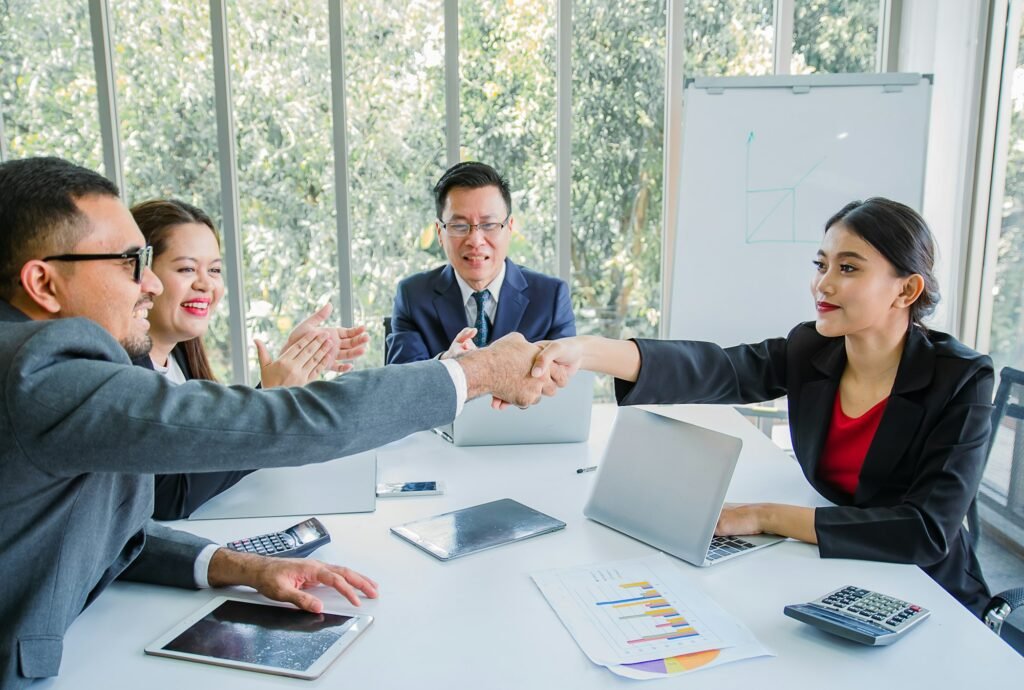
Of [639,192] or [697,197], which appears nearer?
[697,197]

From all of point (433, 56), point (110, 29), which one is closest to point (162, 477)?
point (433, 56)

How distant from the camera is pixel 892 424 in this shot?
1.59 metres

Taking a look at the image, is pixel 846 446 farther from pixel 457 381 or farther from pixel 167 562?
pixel 167 562

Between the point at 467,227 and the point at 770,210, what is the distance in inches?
48.1

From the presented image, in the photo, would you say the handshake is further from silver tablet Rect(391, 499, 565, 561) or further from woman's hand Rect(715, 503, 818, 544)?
woman's hand Rect(715, 503, 818, 544)

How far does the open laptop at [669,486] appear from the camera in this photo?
4.37ft

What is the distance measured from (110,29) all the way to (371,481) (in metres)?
3.18

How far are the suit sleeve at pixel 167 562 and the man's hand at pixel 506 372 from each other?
1.77ft

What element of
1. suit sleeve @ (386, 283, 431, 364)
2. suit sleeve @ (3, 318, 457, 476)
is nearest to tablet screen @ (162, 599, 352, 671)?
suit sleeve @ (3, 318, 457, 476)

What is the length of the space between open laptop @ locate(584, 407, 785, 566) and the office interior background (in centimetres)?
238

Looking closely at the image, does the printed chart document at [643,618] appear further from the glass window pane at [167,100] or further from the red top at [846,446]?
the glass window pane at [167,100]

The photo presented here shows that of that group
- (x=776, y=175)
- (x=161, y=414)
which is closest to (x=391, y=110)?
(x=776, y=175)

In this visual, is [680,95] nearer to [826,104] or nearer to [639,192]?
[639,192]

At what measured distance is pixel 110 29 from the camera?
371 cm
